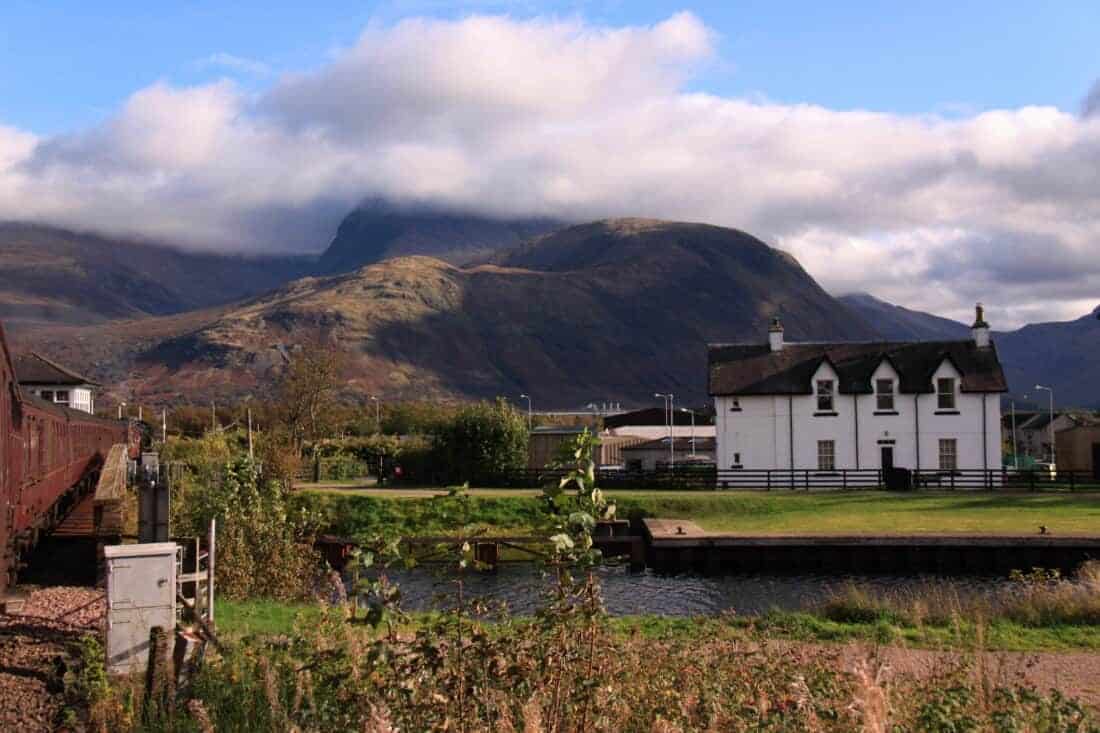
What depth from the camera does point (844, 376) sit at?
2304 inches

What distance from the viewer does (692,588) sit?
108 feet

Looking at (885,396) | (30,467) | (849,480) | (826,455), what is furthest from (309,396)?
(30,467)

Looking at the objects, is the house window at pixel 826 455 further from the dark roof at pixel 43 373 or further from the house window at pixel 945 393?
the dark roof at pixel 43 373

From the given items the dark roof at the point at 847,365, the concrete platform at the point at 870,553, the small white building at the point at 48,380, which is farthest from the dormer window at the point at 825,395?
the small white building at the point at 48,380

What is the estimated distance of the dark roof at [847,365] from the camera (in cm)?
5781

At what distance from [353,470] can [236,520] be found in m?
55.3

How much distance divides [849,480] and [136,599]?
48507 millimetres

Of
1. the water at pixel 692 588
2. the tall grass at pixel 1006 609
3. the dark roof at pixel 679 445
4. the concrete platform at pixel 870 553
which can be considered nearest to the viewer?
the tall grass at pixel 1006 609

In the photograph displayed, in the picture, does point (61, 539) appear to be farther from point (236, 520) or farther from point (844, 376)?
point (844, 376)

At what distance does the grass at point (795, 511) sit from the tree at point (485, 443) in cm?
888

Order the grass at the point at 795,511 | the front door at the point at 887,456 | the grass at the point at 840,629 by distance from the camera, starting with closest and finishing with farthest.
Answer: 1. the grass at the point at 840,629
2. the grass at the point at 795,511
3. the front door at the point at 887,456

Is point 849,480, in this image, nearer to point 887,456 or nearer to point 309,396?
point 887,456

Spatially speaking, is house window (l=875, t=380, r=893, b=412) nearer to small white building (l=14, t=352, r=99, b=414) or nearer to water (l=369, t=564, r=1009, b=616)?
water (l=369, t=564, r=1009, b=616)

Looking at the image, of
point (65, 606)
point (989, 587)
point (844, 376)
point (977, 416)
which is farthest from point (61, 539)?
point (977, 416)
